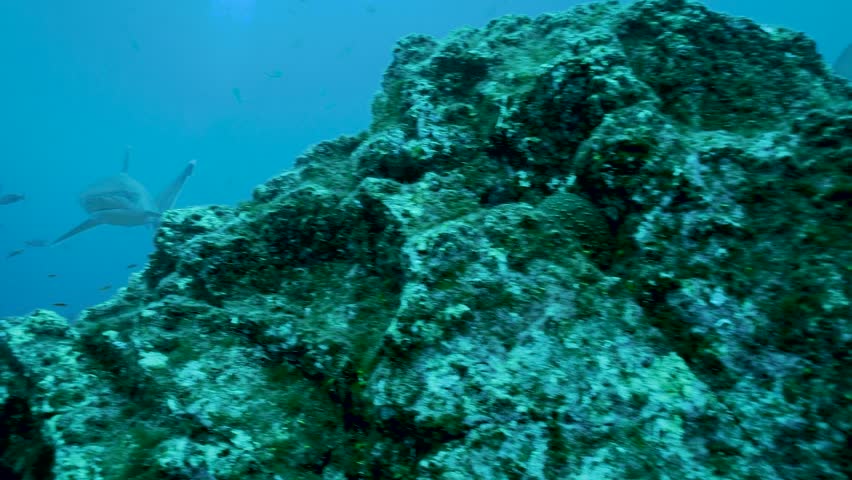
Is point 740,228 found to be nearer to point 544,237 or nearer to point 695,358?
point 695,358

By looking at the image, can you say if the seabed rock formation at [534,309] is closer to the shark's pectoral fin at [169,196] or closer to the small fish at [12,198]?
the shark's pectoral fin at [169,196]

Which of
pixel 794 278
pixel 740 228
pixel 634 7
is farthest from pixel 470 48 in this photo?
pixel 794 278

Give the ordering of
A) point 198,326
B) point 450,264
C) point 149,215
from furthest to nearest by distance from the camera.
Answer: point 149,215, point 198,326, point 450,264

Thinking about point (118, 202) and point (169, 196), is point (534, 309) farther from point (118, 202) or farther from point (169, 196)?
point (169, 196)

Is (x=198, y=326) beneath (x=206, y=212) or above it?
beneath

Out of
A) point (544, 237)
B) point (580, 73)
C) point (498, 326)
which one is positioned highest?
point (580, 73)

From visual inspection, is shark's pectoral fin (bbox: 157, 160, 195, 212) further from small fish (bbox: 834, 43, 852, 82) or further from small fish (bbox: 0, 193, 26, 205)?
small fish (bbox: 834, 43, 852, 82)

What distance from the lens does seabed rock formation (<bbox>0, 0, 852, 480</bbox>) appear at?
207 centimetres

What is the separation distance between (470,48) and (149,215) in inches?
434

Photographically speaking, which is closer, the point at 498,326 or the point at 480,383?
the point at 480,383

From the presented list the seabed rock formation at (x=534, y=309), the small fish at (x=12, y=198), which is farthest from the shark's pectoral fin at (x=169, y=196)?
the seabed rock formation at (x=534, y=309)

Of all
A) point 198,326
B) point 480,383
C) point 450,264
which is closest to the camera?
point 480,383

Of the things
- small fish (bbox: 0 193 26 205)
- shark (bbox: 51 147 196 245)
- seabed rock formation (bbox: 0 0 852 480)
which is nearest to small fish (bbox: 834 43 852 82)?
seabed rock formation (bbox: 0 0 852 480)

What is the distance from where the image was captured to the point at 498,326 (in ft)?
8.12
